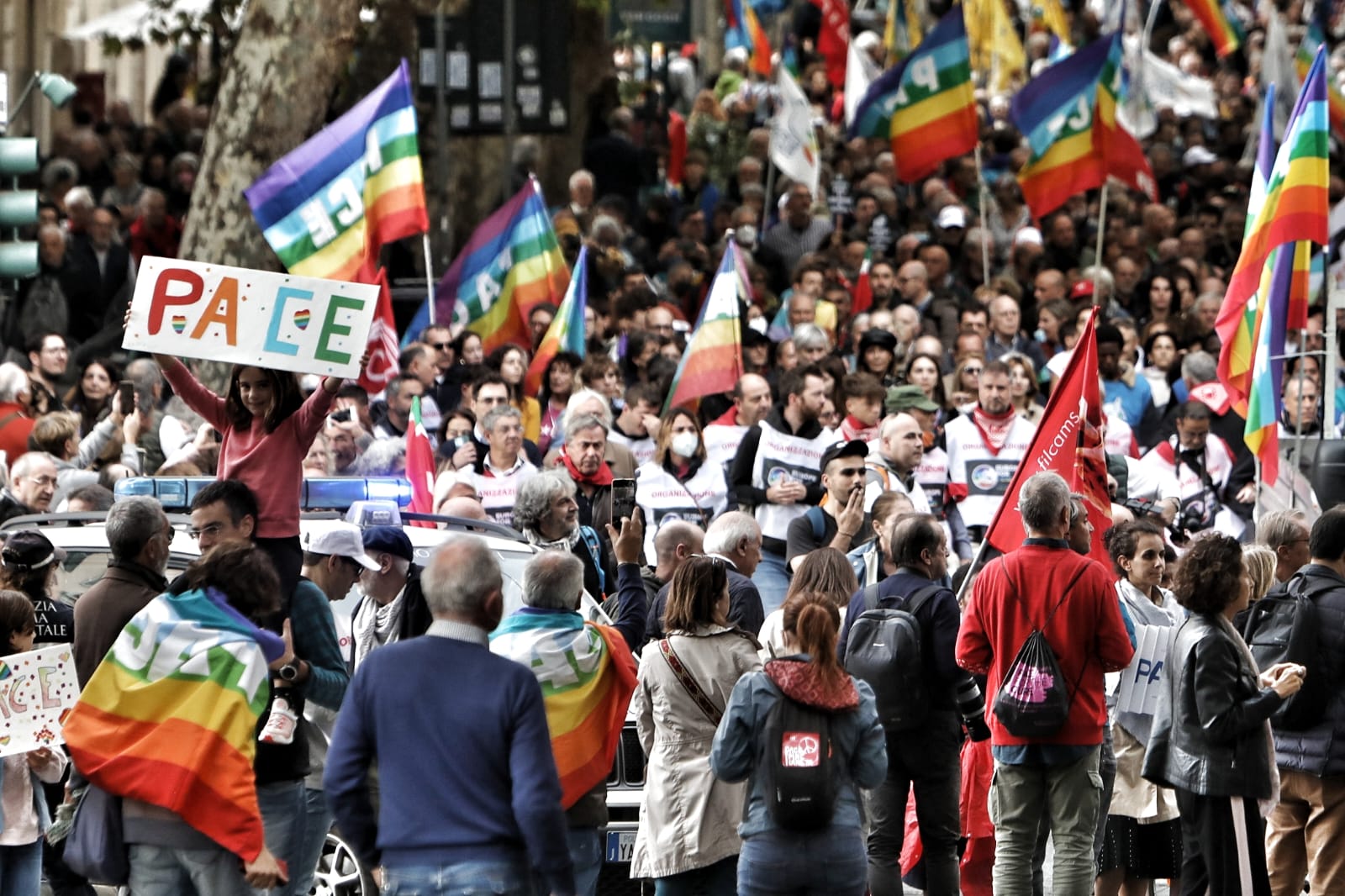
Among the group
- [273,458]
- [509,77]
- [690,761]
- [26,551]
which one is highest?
[509,77]

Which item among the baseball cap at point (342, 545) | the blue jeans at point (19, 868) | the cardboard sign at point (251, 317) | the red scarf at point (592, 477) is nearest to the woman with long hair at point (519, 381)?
the red scarf at point (592, 477)

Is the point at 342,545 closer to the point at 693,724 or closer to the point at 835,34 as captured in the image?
the point at 693,724

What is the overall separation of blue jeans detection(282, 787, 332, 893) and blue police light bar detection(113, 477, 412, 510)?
1.75 meters

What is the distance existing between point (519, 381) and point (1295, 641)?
682cm

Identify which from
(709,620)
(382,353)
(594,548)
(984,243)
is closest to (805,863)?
(709,620)

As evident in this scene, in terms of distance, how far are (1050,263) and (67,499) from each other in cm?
1127

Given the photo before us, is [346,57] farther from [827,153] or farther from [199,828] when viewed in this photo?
[199,828]

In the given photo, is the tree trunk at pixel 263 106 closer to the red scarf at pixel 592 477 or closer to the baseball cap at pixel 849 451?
the red scarf at pixel 592 477

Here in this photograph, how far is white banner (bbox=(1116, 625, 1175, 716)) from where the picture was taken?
9891mm

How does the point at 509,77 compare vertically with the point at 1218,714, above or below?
above

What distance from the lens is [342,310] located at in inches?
351

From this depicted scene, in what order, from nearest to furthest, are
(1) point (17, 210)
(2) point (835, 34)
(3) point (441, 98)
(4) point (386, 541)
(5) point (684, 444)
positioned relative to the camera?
1. (4) point (386, 541)
2. (1) point (17, 210)
3. (5) point (684, 444)
4. (3) point (441, 98)
5. (2) point (835, 34)

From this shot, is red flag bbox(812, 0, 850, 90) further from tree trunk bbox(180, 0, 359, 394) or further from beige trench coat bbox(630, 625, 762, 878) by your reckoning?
beige trench coat bbox(630, 625, 762, 878)

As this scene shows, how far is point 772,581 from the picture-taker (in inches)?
489
